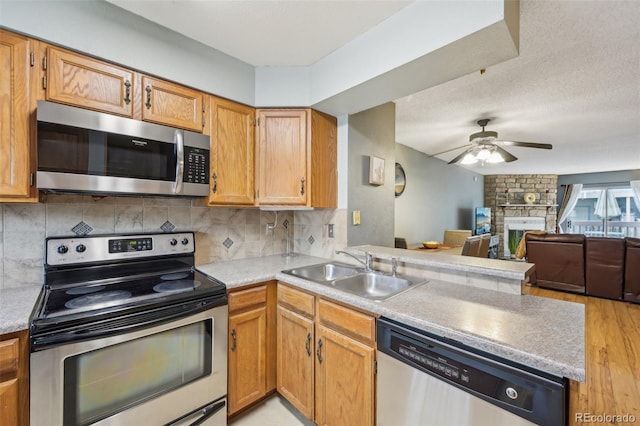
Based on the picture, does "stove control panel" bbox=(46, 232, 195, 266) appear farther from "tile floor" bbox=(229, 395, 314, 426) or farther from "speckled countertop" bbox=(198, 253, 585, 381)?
"tile floor" bbox=(229, 395, 314, 426)

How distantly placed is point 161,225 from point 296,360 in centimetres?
127

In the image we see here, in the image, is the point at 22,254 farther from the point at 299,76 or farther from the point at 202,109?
the point at 299,76

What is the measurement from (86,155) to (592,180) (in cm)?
1064

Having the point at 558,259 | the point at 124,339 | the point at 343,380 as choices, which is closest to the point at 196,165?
the point at 124,339

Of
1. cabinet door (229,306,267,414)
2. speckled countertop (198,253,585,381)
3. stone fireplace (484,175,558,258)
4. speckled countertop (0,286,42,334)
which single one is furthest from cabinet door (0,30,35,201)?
stone fireplace (484,175,558,258)

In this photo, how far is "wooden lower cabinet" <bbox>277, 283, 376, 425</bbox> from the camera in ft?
4.43

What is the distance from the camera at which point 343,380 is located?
4.76 ft

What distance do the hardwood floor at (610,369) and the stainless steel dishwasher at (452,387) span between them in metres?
0.08

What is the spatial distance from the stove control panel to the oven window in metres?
0.64

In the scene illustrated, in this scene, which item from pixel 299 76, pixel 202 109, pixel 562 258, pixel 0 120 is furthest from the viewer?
pixel 562 258

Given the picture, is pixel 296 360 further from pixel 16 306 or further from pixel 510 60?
pixel 510 60

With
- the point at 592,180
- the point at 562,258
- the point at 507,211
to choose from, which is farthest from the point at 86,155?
the point at 592,180

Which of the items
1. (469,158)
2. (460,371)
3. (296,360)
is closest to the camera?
(460,371)

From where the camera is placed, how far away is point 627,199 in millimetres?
7391
